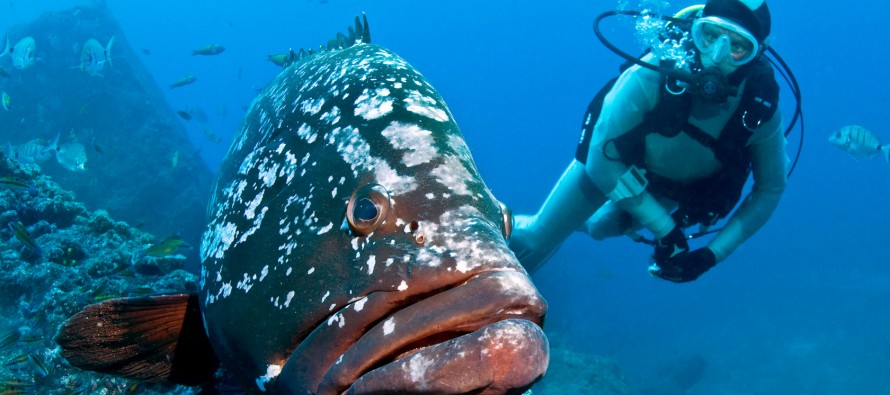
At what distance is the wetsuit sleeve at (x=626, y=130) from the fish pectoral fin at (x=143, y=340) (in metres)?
4.84

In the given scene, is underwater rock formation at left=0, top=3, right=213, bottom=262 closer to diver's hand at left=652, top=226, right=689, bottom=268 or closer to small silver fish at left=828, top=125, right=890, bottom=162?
diver's hand at left=652, top=226, right=689, bottom=268

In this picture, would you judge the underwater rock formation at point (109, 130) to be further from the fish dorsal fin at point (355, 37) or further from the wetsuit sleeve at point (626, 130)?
the wetsuit sleeve at point (626, 130)

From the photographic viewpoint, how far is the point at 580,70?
13100 cm

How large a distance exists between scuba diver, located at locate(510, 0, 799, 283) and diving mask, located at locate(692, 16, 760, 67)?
10 millimetres

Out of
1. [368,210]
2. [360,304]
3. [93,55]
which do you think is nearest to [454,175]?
[368,210]

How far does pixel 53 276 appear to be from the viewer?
4.94 meters

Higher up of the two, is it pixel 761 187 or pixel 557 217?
pixel 761 187

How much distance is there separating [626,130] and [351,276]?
16.0 feet

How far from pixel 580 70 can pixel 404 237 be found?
139 metres

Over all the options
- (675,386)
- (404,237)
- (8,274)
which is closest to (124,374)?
(404,237)

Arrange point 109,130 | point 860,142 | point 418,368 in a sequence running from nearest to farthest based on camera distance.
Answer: point 418,368 → point 860,142 → point 109,130

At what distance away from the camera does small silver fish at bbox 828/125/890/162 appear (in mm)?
9633

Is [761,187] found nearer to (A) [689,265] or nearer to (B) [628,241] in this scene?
(A) [689,265]

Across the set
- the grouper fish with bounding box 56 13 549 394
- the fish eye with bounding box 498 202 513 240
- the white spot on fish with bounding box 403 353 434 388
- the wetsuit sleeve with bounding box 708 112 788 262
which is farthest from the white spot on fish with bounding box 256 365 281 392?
the wetsuit sleeve with bounding box 708 112 788 262
